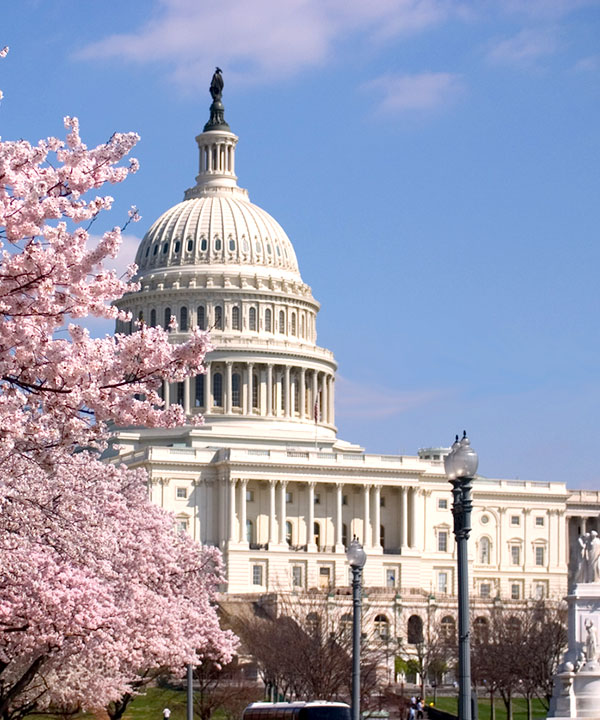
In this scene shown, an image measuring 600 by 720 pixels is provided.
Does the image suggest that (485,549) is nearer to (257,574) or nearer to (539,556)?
(539,556)

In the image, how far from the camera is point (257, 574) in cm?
15050

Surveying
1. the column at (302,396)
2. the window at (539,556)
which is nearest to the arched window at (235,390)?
the column at (302,396)

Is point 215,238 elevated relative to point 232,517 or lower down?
elevated

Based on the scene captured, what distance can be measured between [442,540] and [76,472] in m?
123

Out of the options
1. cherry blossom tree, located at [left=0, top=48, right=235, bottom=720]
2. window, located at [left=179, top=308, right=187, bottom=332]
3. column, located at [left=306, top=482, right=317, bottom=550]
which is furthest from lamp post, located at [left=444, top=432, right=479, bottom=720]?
window, located at [left=179, top=308, right=187, bottom=332]

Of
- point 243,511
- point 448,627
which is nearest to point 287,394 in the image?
point 243,511

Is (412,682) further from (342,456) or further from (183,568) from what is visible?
(183,568)

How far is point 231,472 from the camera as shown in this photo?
152m

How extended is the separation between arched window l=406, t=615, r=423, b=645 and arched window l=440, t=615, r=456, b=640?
172 centimetres

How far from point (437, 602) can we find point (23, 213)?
128 meters

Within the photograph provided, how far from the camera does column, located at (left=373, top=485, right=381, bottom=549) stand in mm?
156375

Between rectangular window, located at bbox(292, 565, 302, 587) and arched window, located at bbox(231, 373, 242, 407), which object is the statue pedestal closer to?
rectangular window, located at bbox(292, 565, 302, 587)

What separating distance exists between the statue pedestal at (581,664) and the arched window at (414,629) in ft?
282

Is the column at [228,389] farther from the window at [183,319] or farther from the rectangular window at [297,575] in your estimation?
the rectangular window at [297,575]
